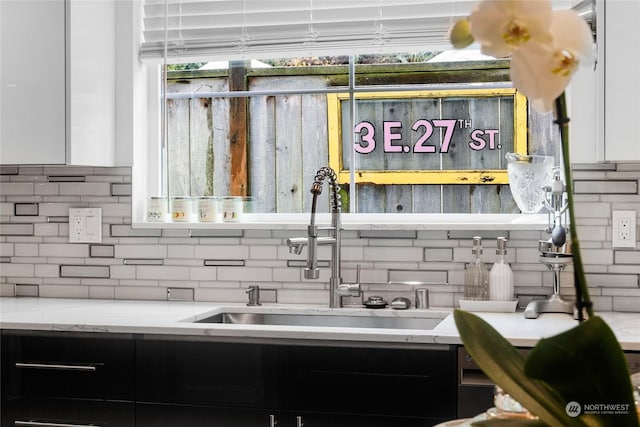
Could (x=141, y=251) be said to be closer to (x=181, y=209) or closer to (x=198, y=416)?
(x=181, y=209)

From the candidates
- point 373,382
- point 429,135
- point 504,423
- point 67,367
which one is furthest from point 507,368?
point 429,135

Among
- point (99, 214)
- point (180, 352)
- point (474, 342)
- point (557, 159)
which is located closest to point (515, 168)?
point (557, 159)

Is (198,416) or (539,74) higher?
(539,74)

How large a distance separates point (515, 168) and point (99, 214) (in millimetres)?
1666

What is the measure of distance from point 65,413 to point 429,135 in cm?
169

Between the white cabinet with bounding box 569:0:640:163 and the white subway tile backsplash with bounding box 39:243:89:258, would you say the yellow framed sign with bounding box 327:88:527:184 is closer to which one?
the white cabinet with bounding box 569:0:640:163

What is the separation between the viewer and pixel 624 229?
10.1 ft

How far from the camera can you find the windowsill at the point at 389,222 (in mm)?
3199

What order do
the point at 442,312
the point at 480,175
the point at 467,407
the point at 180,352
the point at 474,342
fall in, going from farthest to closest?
the point at 480,175 → the point at 442,312 → the point at 180,352 → the point at 467,407 → the point at 474,342

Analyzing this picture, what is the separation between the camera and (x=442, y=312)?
3135 millimetres

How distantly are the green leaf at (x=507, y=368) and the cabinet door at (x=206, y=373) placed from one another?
6.34 ft

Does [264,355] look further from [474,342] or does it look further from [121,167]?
[474,342]

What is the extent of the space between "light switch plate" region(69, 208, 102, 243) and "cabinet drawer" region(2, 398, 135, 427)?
851mm

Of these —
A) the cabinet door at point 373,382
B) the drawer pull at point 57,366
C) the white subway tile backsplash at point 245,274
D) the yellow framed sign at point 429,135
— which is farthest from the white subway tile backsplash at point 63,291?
the cabinet door at point 373,382
